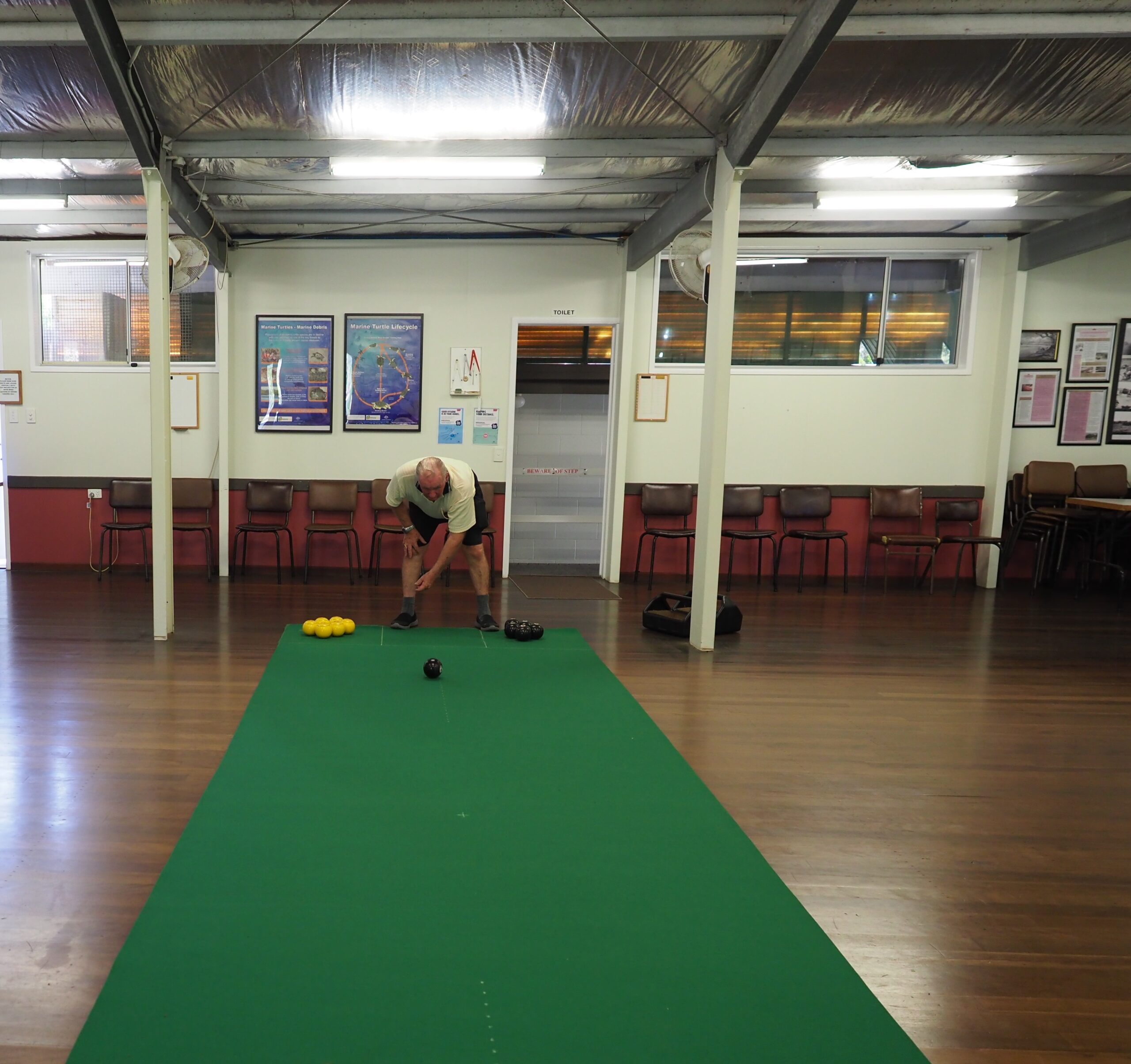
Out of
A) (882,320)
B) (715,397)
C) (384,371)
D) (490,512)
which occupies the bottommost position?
(490,512)

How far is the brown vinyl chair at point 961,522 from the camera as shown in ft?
26.2

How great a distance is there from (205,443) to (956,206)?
676 centimetres

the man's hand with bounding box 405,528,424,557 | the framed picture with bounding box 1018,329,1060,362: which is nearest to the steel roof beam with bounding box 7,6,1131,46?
the man's hand with bounding box 405,528,424,557

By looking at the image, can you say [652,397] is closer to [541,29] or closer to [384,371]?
[384,371]

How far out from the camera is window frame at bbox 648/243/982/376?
26.0 ft

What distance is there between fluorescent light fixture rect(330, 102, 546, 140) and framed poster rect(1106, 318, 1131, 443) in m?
6.17

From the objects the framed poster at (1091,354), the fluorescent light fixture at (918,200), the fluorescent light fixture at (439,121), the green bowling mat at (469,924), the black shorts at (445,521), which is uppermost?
the fluorescent light fixture at (918,200)

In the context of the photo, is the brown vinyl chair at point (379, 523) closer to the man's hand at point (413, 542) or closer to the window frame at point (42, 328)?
the man's hand at point (413, 542)

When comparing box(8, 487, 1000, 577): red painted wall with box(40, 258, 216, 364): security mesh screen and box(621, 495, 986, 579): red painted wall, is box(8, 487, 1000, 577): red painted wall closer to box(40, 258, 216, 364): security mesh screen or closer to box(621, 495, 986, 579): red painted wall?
box(621, 495, 986, 579): red painted wall

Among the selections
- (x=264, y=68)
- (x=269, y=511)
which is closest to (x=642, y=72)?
(x=264, y=68)

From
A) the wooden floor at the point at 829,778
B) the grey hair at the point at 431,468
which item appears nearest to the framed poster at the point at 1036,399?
the wooden floor at the point at 829,778

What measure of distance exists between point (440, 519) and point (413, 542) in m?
0.28

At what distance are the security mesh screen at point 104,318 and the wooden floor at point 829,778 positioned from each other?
251cm

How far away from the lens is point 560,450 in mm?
8641
